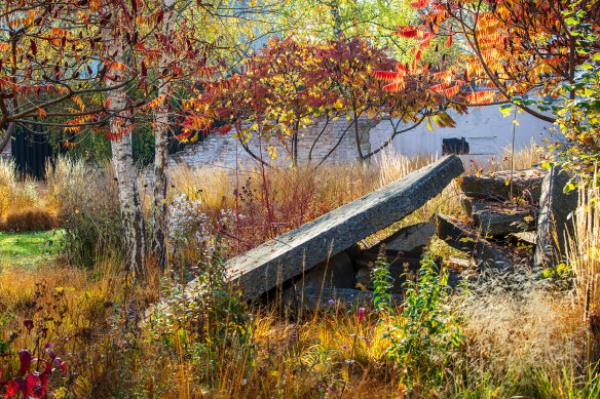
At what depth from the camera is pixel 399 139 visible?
57.7 ft

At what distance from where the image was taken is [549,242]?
4.80 meters

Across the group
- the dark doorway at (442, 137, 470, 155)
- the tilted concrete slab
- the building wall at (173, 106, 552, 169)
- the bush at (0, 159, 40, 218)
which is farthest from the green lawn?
the dark doorway at (442, 137, 470, 155)

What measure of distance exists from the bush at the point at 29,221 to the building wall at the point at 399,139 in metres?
5.61

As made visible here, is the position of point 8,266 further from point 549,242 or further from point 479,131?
point 479,131

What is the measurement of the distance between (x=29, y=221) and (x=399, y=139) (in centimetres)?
1014

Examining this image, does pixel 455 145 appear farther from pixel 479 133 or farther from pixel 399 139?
pixel 399 139

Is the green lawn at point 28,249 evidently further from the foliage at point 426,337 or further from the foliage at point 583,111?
the foliage at point 583,111

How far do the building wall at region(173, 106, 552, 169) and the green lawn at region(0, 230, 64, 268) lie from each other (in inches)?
257

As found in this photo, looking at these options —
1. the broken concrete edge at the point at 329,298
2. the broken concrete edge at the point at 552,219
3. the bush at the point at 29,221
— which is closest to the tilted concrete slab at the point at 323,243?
the broken concrete edge at the point at 329,298

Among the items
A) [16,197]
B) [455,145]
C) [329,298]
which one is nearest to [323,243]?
[329,298]

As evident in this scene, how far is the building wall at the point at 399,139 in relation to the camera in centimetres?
1638

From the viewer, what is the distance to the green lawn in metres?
7.22

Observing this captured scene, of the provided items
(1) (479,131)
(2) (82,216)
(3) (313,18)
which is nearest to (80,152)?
(3) (313,18)

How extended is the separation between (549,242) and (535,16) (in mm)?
1613
